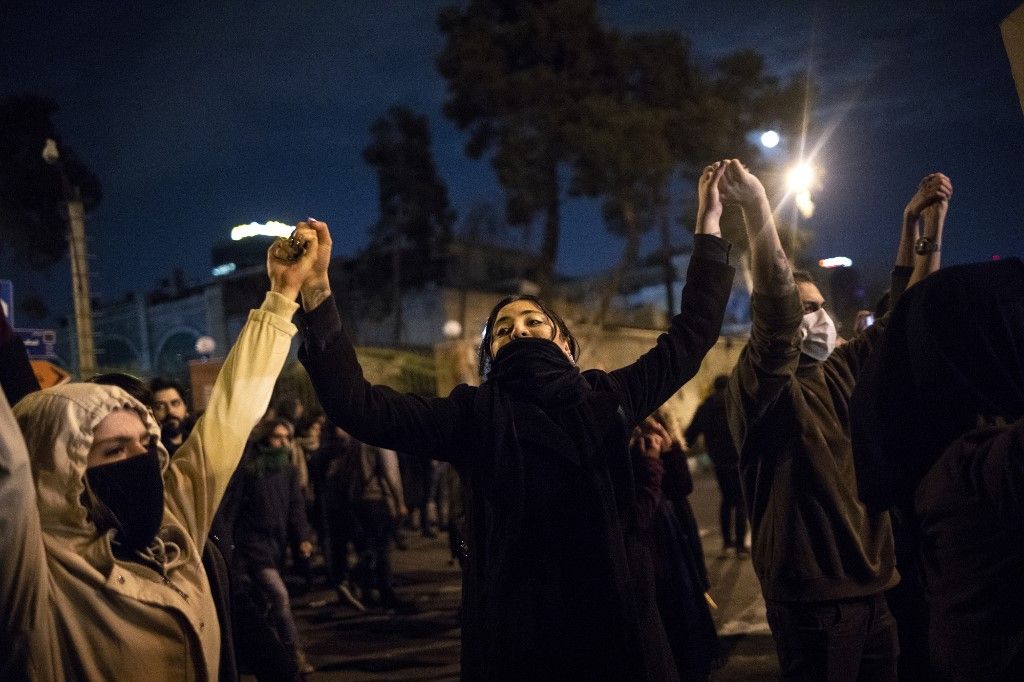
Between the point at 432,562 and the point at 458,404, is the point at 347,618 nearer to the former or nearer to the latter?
the point at 432,562

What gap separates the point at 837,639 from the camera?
3.11 metres

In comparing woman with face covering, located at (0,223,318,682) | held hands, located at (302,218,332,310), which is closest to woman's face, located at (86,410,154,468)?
woman with face covering, located at (0,223,318,682)

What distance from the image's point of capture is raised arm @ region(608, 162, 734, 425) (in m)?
2.68

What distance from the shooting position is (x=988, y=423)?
1.93 m

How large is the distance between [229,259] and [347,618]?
3147 centimetres

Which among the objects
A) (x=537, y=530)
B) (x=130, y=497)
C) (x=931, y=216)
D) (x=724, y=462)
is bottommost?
(x=724, y=462)

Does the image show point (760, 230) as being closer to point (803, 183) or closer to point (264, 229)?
point (264, 229)

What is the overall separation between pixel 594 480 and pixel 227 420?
1081 mm

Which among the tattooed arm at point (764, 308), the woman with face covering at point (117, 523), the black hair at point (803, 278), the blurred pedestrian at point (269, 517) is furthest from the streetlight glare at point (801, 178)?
the woman with face covering at point (117, 523)

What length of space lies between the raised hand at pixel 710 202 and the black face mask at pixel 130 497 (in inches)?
75.2

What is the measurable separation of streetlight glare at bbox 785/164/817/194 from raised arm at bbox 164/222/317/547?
1721 centimetres

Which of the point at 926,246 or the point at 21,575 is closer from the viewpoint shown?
the point at 21,575

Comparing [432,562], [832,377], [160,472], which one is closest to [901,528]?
[832,377]

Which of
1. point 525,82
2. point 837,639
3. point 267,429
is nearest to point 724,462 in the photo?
point 267,429
